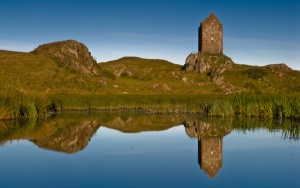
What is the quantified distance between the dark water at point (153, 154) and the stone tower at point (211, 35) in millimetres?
51854

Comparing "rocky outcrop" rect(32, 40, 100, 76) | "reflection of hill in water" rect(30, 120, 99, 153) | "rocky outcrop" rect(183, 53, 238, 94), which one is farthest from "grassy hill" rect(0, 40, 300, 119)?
"reflection of hill in water" rect(30, 120, 99, 153)

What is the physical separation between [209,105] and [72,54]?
40.4 metres

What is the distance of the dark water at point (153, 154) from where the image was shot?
1002 cm

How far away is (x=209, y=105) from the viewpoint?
1095 inches

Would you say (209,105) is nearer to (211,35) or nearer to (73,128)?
(73,128)

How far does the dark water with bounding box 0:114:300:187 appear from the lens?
10.0 meters

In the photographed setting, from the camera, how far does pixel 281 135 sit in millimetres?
17453

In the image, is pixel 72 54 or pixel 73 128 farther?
pixel 72 54

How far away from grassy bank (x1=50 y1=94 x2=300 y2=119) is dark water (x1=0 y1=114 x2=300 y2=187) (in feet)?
6.80

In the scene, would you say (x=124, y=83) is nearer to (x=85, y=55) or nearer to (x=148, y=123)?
(x=85, y=55)

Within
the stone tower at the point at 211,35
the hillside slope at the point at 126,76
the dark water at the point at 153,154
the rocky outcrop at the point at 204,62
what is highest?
the stone tower at the point at 211,35

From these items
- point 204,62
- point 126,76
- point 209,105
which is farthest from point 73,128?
point 126,76

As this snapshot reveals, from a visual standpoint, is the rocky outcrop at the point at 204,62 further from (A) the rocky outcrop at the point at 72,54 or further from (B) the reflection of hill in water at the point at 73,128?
(B) the reflection of hill in water at the point at 73,128

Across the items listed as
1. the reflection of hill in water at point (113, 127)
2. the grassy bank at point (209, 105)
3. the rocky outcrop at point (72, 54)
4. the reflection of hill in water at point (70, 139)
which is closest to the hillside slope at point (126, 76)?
the rocky outcrop at point (72, 54)
